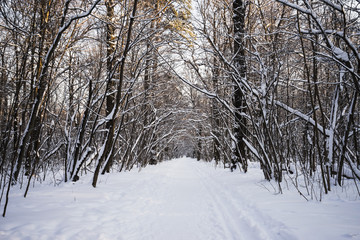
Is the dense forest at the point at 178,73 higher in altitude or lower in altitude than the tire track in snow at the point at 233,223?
higher

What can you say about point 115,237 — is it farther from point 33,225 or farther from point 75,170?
point 75,170

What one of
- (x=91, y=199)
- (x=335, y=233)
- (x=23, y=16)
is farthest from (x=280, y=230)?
(x=23, y=16)

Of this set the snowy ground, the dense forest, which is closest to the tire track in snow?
the snowy ground

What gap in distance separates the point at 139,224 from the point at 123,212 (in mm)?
Result: 565

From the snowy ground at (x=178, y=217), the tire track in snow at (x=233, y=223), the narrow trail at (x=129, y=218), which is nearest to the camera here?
the snowy ground at (x=178, y=217)

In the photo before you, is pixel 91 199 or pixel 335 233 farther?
pixel 91 199

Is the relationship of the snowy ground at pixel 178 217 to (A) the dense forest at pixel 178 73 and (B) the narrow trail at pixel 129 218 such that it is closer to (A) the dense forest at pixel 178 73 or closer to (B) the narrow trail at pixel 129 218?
(B) the narrow trail at pixel 129 218

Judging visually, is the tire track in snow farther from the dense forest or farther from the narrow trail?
the dense forest

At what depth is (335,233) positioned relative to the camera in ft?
6.72

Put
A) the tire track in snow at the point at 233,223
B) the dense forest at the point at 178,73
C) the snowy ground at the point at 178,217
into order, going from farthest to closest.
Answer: the dense forest at the point at 178,73
the tire track in snow at the point at 233,223
the snowy ground at the point at 178,217

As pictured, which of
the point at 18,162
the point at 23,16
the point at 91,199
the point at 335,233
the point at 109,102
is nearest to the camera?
the point at 335,233

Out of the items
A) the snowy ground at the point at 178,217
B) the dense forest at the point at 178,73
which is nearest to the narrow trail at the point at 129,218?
the snowy ground at the point at 178,217

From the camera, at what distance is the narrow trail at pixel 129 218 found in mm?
2387

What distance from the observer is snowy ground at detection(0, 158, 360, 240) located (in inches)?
89.8
